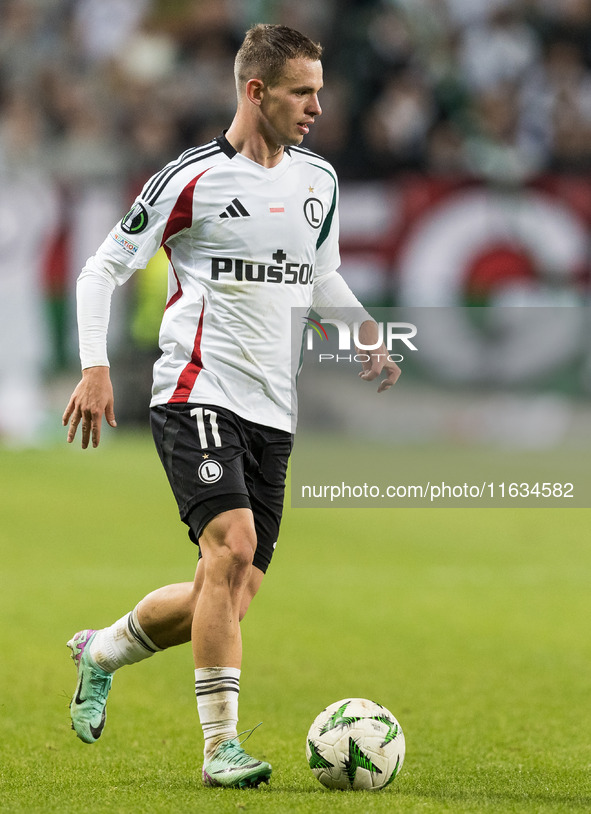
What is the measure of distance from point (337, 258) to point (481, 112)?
576 inches

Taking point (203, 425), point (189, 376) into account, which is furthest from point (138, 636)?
point (189, 376)

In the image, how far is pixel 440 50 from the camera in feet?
63.7

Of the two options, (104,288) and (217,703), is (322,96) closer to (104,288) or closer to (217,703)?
(104,288)

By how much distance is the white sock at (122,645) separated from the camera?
194 inches

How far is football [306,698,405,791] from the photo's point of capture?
432 centimetres

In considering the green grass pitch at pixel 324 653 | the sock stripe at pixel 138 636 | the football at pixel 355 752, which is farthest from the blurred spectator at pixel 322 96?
the football at pixel 355 752

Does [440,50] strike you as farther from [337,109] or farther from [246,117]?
[246,117]

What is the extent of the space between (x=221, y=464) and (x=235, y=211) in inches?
34.9

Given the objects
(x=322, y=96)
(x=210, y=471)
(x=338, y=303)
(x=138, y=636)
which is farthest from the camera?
(x=322, y=96)

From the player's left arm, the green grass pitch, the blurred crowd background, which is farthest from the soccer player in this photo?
the blurred crowd background

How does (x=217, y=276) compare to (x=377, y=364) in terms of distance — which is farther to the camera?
(x=377, y=364)

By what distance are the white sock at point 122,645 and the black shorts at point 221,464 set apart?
524 millimetres

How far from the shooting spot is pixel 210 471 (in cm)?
444

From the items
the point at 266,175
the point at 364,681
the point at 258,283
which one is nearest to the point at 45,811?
the point at 258,283
